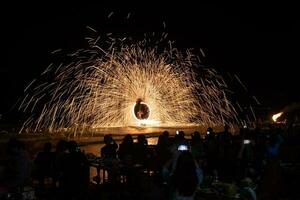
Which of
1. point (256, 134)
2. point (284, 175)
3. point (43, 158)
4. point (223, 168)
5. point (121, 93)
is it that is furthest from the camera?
point (121, 93)

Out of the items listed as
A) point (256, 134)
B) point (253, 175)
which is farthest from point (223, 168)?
point (256, 134)

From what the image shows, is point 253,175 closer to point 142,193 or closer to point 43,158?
point 142,193

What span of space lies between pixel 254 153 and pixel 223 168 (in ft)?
4.20

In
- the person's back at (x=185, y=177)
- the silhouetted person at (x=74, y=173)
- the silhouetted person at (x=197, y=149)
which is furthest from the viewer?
the silhouetted person at (x=197, y=149)

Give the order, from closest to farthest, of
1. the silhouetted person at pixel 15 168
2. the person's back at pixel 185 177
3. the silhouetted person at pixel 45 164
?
A: the person's back at pixel 185 177
the silhouetted person at pixel 15 168
the silhouetted person at pixel 45 164

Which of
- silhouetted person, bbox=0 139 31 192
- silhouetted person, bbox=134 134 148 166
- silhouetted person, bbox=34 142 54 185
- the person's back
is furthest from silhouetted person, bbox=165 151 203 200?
silhouetted person, bbox=134 134 148 166

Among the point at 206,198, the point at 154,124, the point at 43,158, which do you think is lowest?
the point at 206,198

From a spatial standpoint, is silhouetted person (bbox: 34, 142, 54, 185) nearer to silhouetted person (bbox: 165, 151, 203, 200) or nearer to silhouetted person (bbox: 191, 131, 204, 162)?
silhouetted person (bbox: 191, 131, 204, 162)

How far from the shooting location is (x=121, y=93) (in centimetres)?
2673

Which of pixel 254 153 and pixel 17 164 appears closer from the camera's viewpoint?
pixel 17 164

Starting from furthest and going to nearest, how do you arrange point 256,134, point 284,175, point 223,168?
point 256,134
point 284,175
point 223,168

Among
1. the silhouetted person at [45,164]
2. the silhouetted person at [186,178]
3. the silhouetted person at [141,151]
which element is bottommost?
the silhouetted person at [186,178]

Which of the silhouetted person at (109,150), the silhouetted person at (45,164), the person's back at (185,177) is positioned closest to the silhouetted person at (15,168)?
the silhouetted person at (45,164)

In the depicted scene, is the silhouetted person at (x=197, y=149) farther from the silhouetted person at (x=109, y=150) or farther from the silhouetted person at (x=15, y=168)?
the silhouetted person at (x=15, y=168)
